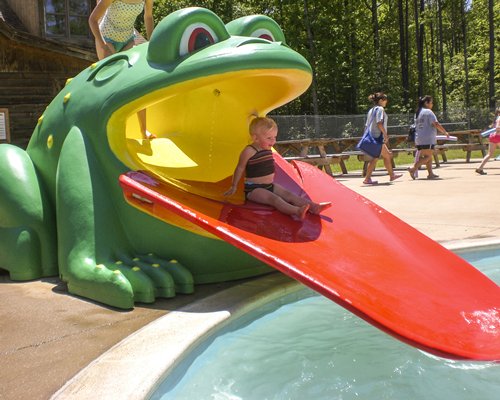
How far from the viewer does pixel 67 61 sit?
15.8 meters

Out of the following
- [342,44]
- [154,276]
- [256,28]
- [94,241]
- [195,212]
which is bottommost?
[154,276]

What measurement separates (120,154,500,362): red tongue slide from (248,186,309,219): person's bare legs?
49mm

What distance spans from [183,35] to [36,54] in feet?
42.9

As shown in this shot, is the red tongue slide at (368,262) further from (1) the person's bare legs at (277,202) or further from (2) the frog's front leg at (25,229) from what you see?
(2) the frog's front leg at (25,229)

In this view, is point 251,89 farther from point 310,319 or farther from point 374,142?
point 374,142

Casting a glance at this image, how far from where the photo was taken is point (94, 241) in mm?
3828

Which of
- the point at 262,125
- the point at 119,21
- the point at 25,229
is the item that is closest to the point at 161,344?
the point at 262,125

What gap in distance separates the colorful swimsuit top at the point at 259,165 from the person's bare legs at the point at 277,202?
0.45ft

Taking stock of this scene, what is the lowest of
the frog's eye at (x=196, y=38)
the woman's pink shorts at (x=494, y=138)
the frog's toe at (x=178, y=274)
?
the frog's toe at (x=178, y=274)

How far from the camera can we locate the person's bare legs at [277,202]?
3.80m

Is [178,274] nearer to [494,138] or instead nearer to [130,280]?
[130,280]

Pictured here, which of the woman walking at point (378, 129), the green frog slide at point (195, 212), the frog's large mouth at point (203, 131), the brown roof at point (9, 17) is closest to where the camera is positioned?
the green frog slide at point (195, 212)

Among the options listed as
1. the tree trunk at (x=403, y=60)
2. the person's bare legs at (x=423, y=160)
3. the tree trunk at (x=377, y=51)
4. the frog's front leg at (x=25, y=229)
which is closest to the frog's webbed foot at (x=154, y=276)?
the frog's front leg at (x=25, y=229)

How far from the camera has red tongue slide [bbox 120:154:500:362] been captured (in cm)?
261
